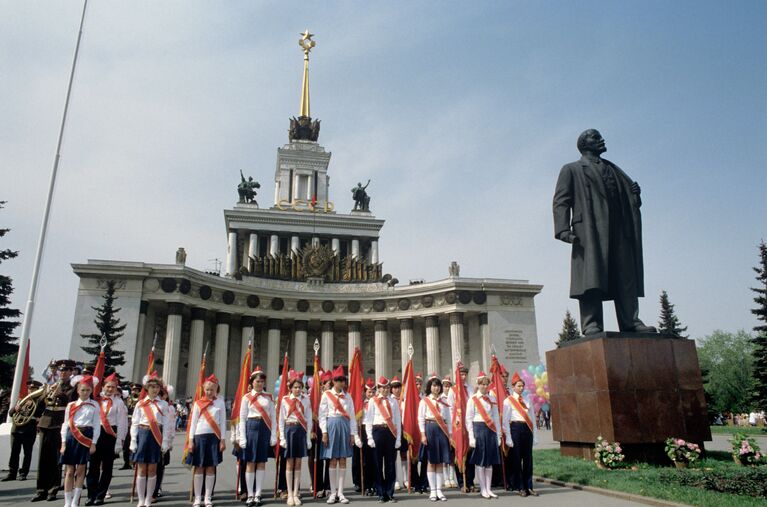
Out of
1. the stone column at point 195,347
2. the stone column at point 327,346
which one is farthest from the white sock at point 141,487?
the stone column at point 327,346

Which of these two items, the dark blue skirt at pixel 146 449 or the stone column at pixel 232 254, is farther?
the stone column at pixel 232 254

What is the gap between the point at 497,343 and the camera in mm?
40594

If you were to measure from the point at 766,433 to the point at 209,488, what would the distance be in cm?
2622

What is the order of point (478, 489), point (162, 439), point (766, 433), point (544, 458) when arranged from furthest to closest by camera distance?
1. point (766, 433)
2. point (544, 458)
3. point (478, 489)
4. point (162, 439)

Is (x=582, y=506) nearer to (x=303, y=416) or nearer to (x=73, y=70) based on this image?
(x=303, y=416)

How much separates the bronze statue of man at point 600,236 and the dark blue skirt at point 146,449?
325 inches

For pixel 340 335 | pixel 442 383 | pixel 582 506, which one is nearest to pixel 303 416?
pixel 442 383

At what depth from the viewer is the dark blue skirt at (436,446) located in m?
8.67

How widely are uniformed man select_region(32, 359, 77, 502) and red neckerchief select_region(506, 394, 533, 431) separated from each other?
7816 mm

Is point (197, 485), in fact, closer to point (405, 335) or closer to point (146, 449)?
point (146, 449)

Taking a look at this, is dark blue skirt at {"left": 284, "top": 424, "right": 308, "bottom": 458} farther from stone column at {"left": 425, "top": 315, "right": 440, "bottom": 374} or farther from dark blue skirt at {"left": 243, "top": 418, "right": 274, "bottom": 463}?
stone column at {"left": 425, "top": 315, "right": 440, "bottom": 374}

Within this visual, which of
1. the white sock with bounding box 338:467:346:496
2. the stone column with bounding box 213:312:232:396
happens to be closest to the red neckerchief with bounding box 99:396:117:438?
the white sock with bounding box 338:467:346:496

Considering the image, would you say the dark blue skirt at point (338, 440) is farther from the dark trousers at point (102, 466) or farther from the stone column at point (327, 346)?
the stone column at point (327, 346)

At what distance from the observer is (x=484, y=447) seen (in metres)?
8.78
